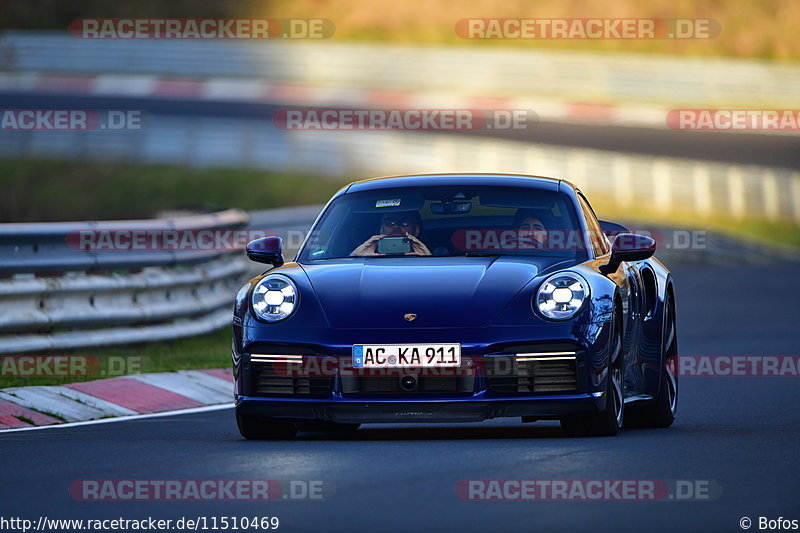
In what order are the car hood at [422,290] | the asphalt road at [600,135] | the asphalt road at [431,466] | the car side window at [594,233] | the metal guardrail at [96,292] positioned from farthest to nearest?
the asphalt road at [600,135]
the metal guardrail at [96,292]
the car side window at [594,233]
the car hood at [422,290]
the asphalt road at [431,466]

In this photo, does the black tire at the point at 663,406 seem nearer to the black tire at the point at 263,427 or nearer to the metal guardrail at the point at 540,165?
the black tire at the point at 263,427

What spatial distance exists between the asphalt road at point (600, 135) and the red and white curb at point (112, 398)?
84.8 feet

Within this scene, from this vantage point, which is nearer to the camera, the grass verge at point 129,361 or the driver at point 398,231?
the driver at point 398,231

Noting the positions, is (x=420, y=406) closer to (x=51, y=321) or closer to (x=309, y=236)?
(x=309, y=236)

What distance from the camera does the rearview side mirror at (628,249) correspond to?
9.19 metres

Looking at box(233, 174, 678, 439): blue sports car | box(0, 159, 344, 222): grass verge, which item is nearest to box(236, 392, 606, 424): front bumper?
box(233, 174, 678, 439): blue sports car

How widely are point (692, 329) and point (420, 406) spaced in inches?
389

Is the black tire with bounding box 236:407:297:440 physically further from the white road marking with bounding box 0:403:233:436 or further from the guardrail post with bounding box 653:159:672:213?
the guardrail post with bounding box 653:159:672:213

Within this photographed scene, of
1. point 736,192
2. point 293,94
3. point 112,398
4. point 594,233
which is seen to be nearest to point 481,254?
point 594,233

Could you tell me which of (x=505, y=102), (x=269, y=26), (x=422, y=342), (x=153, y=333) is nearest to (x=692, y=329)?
(x=153, y=333)

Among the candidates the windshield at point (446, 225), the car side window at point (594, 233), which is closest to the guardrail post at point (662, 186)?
the car side window at point (594, 233)

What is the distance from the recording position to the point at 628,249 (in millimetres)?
9180

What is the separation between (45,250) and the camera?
41.4 feet

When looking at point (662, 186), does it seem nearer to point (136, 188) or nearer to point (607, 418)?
point (136, 188)
